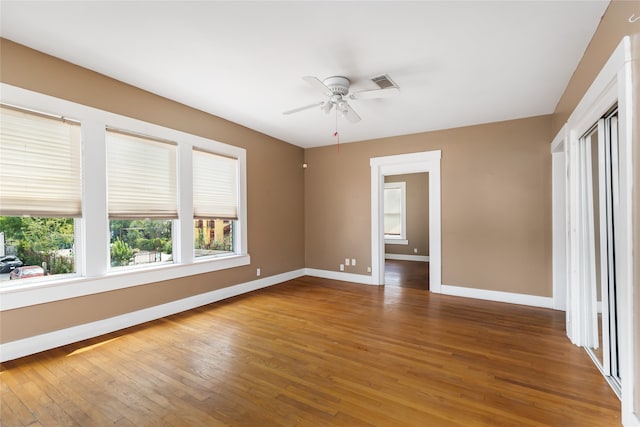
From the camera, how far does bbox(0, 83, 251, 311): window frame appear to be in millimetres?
2645

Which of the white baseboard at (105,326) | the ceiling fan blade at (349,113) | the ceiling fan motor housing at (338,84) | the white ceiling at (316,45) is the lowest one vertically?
the white baseboard at (105,326)

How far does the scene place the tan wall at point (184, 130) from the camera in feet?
8.67

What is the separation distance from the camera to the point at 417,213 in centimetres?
854

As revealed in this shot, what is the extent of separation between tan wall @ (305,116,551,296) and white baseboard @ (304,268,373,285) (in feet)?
0.43

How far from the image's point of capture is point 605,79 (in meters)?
1.96

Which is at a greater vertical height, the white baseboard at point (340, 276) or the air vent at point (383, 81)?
the air vent at point (383, 81)

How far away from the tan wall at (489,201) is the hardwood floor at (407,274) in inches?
27.5

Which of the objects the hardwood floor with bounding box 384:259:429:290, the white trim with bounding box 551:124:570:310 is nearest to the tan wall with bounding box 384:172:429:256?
the hardwood floor with bounding box 384:259:429:290

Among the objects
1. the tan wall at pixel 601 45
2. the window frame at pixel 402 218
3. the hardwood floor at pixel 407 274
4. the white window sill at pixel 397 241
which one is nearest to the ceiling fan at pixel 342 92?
the tan wall at pixel 601 45

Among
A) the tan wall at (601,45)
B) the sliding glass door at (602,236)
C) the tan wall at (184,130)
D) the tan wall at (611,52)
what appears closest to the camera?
the tan wall at (611,52)

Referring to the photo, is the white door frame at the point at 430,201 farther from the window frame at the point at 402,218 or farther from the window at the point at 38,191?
the window at the point at 38,191

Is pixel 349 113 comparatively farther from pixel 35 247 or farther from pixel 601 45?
pixel 35 247

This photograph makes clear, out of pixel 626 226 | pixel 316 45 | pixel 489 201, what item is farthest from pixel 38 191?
pixel 489 201

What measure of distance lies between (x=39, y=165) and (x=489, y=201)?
5.73 meters
